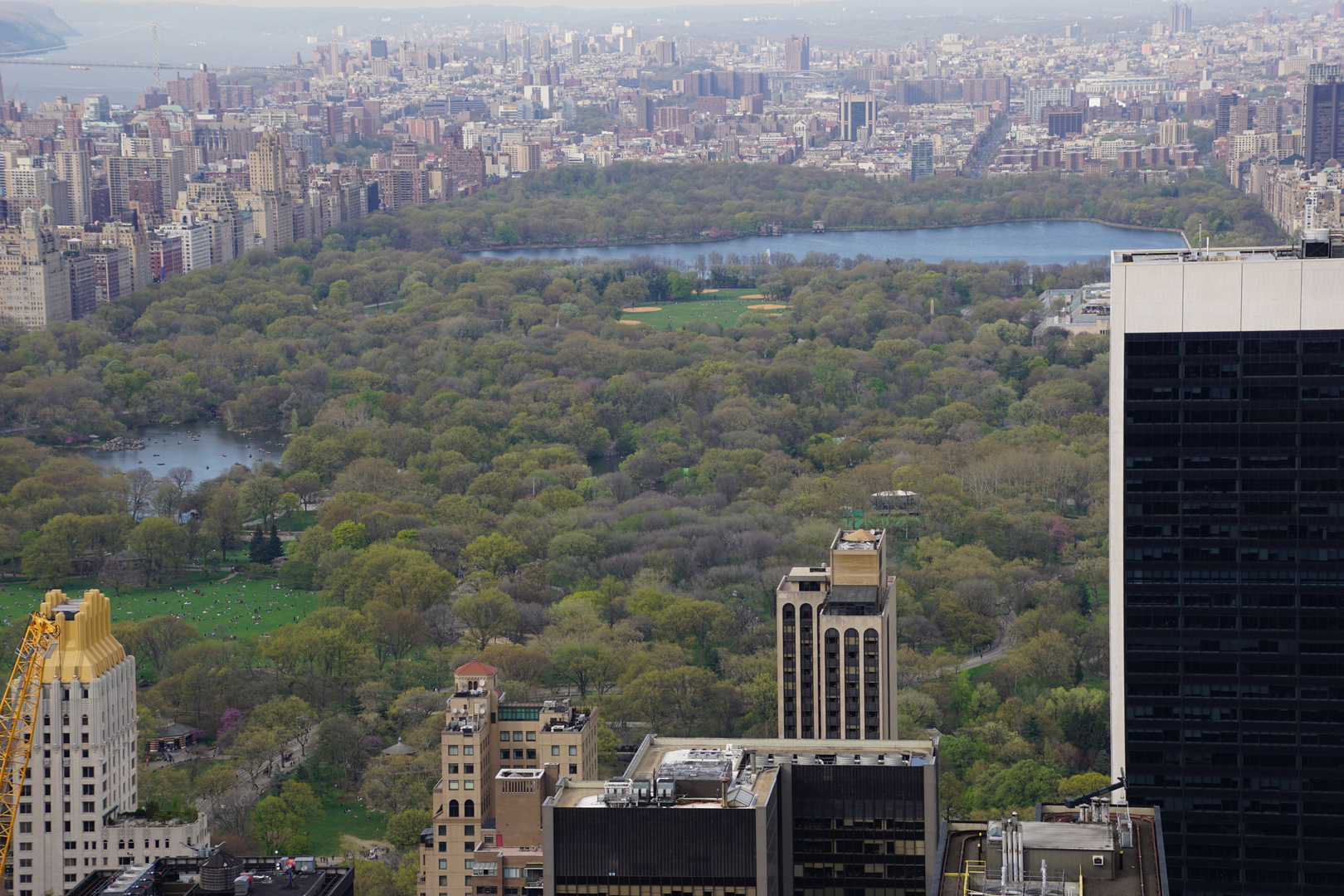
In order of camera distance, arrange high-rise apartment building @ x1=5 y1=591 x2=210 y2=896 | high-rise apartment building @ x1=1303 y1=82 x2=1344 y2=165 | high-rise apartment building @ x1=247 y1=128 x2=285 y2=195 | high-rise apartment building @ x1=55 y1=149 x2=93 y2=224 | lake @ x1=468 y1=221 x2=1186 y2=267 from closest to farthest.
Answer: high-rise apartment building @ x1=5 y1=591 x2=210 y2=896 < lake @ x1=468 y1=221 x2=1186 y2=267 < high-rise apartment building @ x1=55 y1=149 x2=93 y2=224 < high-rise apartment building @ x1=247 y1=128 x2=285 y2=195 < high-rise apartment building @ x1=1303 y1=82 x2=1344 y2=165

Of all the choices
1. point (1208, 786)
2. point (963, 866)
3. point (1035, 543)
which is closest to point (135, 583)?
point (1035, 543)

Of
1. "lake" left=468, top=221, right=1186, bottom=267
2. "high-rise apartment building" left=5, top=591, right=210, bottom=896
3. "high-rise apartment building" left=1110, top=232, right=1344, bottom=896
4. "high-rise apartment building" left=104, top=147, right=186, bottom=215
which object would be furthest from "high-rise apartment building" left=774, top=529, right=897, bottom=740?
"high-rise apartment building" left=104, top=147, right=186, bottom=215

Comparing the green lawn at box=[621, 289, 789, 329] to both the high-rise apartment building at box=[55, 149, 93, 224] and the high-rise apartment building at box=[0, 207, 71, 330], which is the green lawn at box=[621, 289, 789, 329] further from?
the high-rise apartment building at box=[55, 149, 93, 224]

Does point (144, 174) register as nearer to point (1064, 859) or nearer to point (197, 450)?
point (197, 450)

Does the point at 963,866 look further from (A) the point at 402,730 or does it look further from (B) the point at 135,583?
(B) the point at 135,583

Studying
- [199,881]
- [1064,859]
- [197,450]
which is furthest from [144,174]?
[1064,859]

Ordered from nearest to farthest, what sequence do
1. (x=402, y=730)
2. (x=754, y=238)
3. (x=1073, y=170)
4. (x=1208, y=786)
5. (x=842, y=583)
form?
(x=1208, y=786) < (x=842, y=583) < (x=402, y=730) < (x=754, y=238) < (x=1073, y=170)
